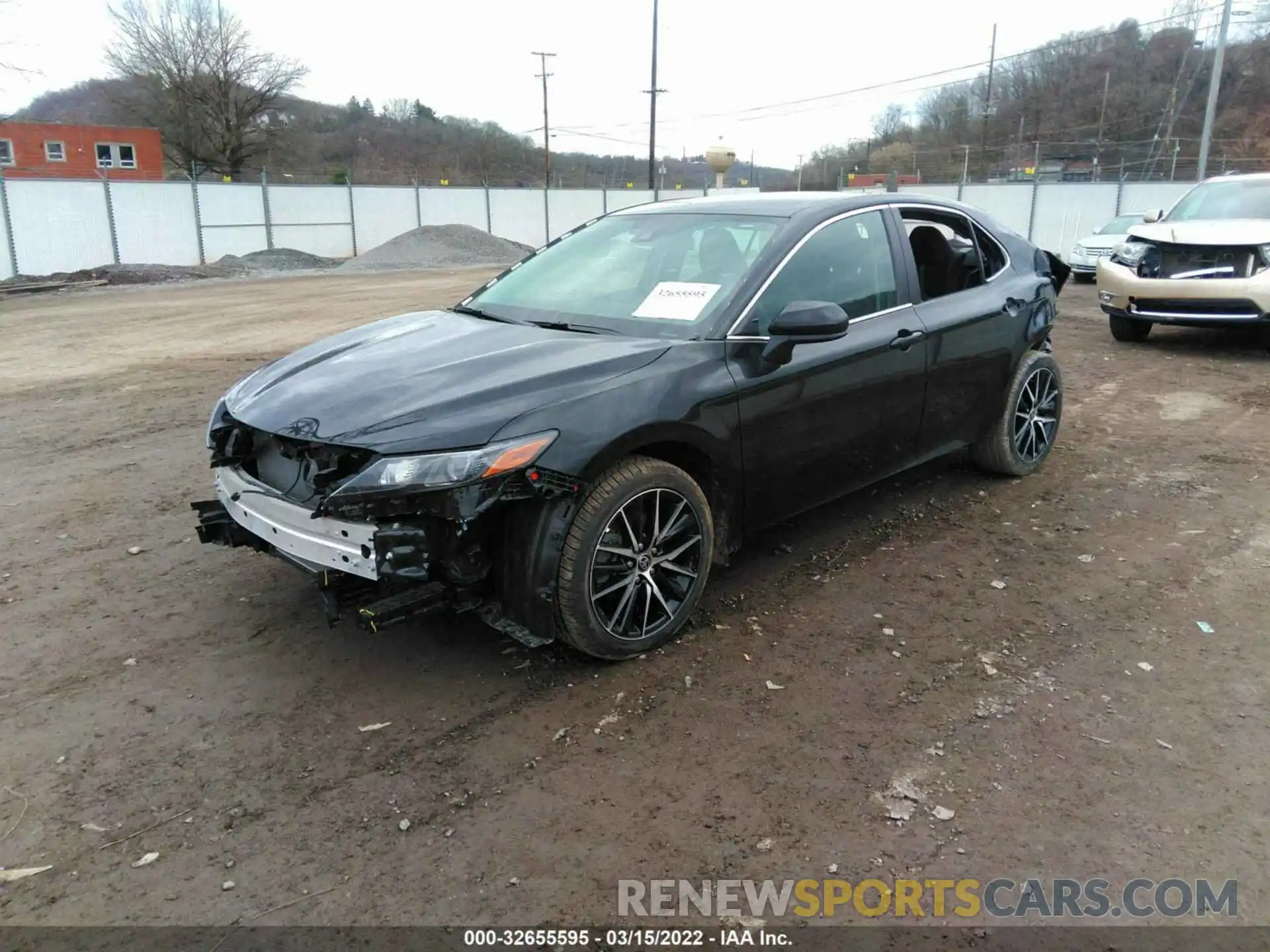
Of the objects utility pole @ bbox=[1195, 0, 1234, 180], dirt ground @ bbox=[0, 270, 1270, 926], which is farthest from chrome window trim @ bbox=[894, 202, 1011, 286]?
utility pole @ bbox=[1195, 0, 1234, 180]

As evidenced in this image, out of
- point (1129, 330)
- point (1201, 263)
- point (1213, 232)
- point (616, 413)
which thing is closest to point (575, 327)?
point (616, 413)

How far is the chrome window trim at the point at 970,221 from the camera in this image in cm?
474

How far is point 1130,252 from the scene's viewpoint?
398 inches

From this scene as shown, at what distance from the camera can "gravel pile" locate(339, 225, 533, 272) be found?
28844 millimetres

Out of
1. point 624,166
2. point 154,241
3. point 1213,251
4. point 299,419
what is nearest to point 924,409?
point 299,419

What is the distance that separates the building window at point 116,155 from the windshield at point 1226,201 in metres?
53.2

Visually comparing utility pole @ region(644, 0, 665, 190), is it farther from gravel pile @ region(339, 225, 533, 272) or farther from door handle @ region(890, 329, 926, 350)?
door handle @ region(890, 329, 926, 350)

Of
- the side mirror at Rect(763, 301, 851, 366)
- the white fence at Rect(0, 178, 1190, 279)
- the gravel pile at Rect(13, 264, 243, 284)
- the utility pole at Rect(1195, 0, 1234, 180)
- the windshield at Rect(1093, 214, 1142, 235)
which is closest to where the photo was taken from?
the side mirror at Rect(763, 301, 851, 366)

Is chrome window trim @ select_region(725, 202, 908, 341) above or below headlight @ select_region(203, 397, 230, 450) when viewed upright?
above

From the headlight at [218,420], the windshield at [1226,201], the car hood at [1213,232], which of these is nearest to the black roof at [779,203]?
the headlight at [218,420]

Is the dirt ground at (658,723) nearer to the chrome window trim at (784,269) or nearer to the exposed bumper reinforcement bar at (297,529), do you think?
the exposed bumper reinforcement bar at (297,529)

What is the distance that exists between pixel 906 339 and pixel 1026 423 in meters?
1.61

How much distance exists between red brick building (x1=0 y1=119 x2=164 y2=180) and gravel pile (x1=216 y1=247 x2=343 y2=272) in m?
25.5

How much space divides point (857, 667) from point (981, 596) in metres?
0.94
